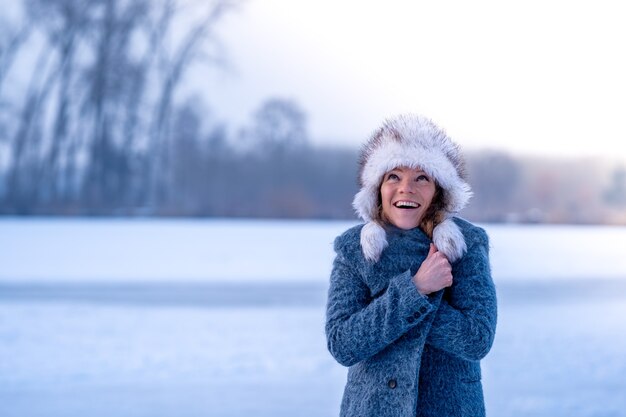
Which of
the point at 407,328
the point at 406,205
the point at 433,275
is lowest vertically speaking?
the point at 407,328

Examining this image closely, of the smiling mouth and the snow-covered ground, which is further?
the snow-covered ground

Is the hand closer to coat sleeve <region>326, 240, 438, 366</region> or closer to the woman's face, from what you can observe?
coat sleeve <region>326, 240, 438, 366</region>

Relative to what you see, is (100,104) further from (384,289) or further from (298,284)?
(384,289)

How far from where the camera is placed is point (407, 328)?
64.5 inches

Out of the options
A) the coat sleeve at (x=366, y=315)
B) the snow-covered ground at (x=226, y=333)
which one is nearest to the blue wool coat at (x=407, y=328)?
the coat sleeve at (x=366, y=315)

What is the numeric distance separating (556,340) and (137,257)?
22.3 feet

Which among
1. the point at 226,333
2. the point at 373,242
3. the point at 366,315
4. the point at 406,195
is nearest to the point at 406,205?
the point at 406,195

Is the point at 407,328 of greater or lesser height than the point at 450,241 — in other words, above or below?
below

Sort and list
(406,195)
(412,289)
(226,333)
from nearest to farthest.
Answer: (412,289) → (406,195) → (226,333)

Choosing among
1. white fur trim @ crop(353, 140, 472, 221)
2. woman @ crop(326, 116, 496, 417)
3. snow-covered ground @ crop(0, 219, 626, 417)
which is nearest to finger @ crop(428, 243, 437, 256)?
woman @ crop(326, 116, 496, 417)

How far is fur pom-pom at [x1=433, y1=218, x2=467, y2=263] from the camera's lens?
1697 mm

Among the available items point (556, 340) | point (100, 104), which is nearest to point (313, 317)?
point (556, 340)

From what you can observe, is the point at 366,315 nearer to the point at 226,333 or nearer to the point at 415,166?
the point at 415,166

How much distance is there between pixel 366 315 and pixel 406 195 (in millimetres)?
281
